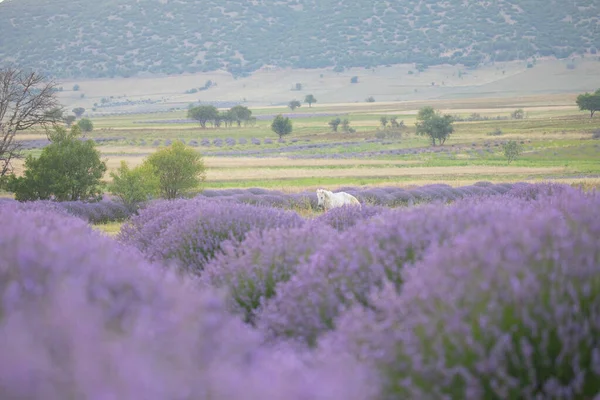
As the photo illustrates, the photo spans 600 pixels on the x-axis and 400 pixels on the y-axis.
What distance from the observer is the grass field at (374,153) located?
43.7 meters

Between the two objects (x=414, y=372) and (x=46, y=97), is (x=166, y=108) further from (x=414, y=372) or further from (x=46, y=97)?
(x=414, y=372)

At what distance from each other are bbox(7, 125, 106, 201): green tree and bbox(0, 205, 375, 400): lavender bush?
2106 cm

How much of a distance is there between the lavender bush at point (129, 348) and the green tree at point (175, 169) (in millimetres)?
24198

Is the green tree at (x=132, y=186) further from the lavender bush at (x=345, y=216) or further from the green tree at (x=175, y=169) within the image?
the lavender bush at (x=345, y=216)

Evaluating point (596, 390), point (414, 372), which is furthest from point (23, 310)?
point (596, 390)

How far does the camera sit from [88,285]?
316 centimetres

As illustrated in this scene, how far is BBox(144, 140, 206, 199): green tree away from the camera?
27.5 metres

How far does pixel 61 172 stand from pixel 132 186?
270 centimetres

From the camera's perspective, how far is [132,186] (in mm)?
23766

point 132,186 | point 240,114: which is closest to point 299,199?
point 132,186

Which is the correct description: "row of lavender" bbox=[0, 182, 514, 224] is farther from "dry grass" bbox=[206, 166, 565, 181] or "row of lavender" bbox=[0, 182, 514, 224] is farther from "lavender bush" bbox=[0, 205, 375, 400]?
"lavender bush" bbox=[0, 205, 375, 400]

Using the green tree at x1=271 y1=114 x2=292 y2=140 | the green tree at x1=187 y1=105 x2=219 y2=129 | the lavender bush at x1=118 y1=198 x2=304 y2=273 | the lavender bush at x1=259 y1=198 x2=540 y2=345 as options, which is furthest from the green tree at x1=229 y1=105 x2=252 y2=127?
the lavender bush at x1=259 y1=198 x2=540 y2=345

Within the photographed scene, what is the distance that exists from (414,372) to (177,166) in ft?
82.4

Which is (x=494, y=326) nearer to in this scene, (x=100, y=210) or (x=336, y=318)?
(x=336, y=318)
